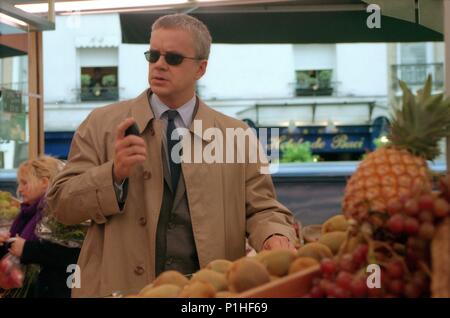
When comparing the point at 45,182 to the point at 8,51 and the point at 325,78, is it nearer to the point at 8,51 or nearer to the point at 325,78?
the point at 8,51

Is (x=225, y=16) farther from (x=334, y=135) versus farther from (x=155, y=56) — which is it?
(x=334, y=135)

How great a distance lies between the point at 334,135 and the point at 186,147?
14101 mm

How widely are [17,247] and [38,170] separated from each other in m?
0.66

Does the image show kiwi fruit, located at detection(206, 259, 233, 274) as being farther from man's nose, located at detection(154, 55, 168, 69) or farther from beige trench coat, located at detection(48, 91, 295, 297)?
man's nose, located at detection(154, 55, 168, 69)

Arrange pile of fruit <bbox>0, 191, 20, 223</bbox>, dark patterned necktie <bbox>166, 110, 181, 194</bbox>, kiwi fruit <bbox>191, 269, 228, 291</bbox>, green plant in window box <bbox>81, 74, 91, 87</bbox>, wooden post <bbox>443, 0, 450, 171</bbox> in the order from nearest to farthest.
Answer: kiwi fruit <bbox>191, 269, 228, 291</bbox>, wooden post <bbox>443, 0, 450, 171</bbox>, dark patterned necktie <bbox>166, 110, 181, 194</bbox>, pile of fruit <bbox>0, 191, 20, 223</bbox>, green plant in window box <bbox>81, 74, 91, 87</bbox>

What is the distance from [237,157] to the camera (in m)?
2.65

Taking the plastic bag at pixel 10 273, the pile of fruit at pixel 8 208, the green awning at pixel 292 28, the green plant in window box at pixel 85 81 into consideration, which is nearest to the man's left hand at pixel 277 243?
the plastic bag at pixel 10 273

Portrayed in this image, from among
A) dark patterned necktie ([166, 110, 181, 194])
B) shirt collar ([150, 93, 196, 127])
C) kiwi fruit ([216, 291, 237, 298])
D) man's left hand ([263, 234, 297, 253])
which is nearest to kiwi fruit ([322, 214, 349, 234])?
kiwi fruit ([216, 291, 237, 298])

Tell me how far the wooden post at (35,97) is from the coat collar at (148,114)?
11.0ft

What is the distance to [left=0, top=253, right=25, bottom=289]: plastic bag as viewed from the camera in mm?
4016

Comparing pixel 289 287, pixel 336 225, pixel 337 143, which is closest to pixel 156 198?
pixel 336 225

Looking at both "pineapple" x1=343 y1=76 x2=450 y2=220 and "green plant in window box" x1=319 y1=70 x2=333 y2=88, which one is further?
"green plant in window box" x1=319 y1=70 x2=333 y2=88

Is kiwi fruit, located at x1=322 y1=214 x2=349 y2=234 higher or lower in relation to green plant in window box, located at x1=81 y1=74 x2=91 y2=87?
lower

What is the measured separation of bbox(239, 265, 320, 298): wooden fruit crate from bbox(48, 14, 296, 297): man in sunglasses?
0.94 metres
